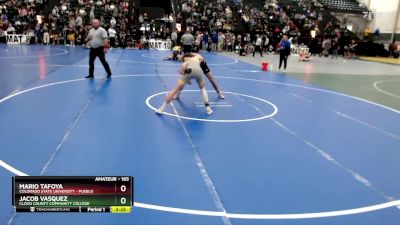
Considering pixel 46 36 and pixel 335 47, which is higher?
pixel 335 47

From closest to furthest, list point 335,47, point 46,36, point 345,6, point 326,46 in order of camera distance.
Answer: point 46,36, point 326,46, point 335,47, point 345,6

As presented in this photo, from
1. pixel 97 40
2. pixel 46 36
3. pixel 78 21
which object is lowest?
pixel 46 36

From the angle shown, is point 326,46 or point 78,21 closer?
point 78,21

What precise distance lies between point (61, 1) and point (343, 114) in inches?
980

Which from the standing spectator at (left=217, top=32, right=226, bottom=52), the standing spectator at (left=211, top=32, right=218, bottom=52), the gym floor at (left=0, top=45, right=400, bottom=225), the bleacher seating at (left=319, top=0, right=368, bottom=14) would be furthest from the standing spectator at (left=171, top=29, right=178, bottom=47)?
the bleacher seating at (left=319, top=0, right=368, bottom=14)

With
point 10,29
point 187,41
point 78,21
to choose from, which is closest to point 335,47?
point 187,41

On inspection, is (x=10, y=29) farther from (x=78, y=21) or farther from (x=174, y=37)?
(x=174, y=37)
